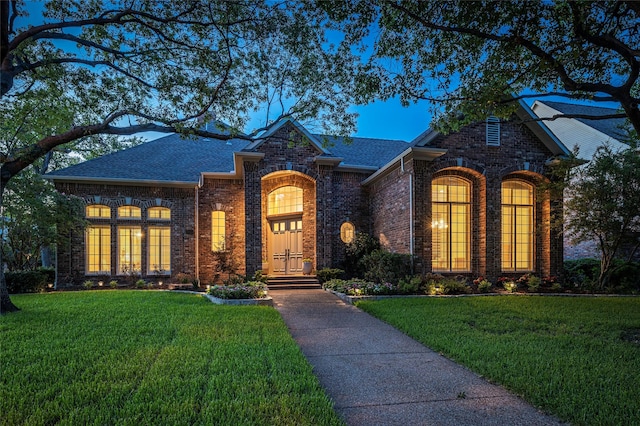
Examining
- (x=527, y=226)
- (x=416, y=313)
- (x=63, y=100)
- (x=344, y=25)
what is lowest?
(x=416, y=313)

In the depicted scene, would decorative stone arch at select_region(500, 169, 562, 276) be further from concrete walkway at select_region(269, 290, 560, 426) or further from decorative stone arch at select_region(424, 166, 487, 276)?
concrete walkway at select_region(269, 290, 560, 426)

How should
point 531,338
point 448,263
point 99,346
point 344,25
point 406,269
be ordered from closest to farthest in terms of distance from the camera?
point 99,346
point 531,338
point 344,25
point 406,269
point 448,263

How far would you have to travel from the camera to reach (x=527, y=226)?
13273mm

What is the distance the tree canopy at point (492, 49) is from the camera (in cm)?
604

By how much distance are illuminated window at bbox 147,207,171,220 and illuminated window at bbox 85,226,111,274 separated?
169 centimetres

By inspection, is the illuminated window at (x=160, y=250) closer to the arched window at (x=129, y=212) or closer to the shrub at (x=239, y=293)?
the arched window at (x=129, y=212)

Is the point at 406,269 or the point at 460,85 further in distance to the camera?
the point at 406,269

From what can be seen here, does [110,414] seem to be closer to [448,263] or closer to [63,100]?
[63,100]

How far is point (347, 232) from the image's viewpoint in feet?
49.9

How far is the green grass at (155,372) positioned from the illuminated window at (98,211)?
7692 mm

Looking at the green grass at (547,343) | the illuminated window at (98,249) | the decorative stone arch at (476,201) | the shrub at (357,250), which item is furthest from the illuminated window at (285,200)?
the green grass at (547,343)

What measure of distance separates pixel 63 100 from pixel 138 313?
502 centimetres

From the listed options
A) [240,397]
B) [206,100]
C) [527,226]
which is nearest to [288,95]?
[206,100]

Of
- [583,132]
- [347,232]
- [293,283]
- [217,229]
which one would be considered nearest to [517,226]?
[347,232]
